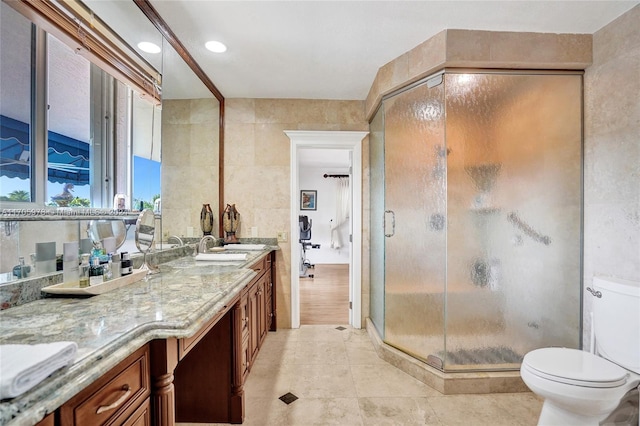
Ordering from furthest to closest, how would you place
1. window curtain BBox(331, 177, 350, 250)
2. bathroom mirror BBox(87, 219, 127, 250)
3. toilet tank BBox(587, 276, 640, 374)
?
window curtain BBox(331, 177, 350, 250)
toilet tank BBox(587, 276, 640, 374)
bathroom mirror BBox(87, 219, 127, 250)

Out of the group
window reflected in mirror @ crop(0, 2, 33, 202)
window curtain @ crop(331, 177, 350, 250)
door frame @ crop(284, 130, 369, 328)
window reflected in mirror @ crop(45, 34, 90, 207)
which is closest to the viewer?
window reflected in mirror @ crop(0, 2, 33, 202)

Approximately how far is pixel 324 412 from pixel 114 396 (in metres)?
1.41

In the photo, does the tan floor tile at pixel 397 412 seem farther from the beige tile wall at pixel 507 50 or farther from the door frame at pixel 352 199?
the beige tile wall at pixel 507 50

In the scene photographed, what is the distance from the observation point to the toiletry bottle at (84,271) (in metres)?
1.20

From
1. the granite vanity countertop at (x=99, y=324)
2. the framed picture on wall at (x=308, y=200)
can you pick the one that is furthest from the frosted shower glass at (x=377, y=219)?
the framed picture on wall at (x=308, y=200)

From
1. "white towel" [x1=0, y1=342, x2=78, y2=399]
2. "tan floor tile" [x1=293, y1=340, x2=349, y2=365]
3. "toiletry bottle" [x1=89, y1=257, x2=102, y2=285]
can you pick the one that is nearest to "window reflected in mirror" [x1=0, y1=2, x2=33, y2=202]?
"toiletry bottle" [x1=89, y1=257, x2=102, y2=285]

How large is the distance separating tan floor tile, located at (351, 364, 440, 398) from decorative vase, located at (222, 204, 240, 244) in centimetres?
173

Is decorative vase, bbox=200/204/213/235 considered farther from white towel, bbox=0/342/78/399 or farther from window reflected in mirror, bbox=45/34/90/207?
white towel, bbox=0/342/78/399

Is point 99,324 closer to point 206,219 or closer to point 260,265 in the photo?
point 260,265

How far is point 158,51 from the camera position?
1.93 metres

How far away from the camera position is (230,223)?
3.05 metres

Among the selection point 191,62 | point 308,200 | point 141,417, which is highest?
point 191,62

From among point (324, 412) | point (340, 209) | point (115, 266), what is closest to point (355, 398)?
point (324, 412)

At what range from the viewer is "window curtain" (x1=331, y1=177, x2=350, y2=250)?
7.19 meters
